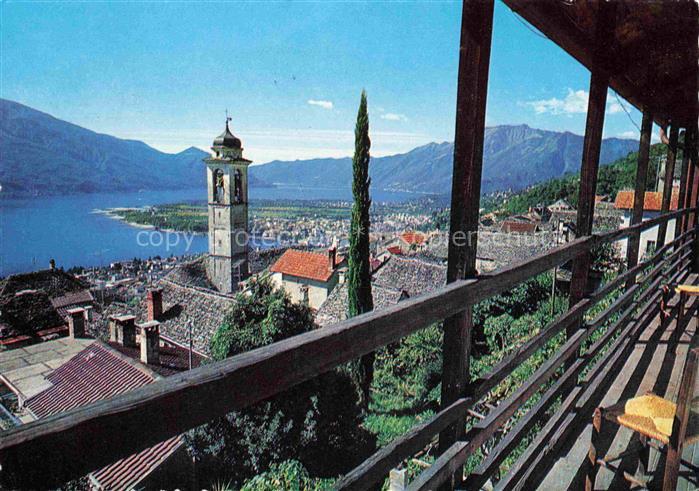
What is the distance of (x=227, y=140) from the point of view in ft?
94.2

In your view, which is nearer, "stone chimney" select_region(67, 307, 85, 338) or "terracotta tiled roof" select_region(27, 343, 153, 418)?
"terracotta tiled roof" select_region(27, 343, 153, 418)

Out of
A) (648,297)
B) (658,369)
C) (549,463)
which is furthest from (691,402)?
(648,297)

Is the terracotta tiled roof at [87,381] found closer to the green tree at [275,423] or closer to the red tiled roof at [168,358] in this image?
the red tiled roof at [168,358]

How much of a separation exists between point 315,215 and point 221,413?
347 ft

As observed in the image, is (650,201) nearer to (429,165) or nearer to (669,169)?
(669,169)

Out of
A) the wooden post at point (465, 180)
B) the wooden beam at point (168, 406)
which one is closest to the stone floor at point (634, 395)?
the wooden post at point (465, 180)

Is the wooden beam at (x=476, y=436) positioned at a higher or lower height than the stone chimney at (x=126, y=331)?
higher

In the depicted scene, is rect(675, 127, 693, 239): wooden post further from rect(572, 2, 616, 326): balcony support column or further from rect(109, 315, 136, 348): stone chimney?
rect(109, 315, 136, 348): stone chimney

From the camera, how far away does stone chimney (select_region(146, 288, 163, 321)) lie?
16359 mm

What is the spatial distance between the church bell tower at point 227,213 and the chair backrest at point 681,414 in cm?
2793

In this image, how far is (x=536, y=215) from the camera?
46562 millimetres

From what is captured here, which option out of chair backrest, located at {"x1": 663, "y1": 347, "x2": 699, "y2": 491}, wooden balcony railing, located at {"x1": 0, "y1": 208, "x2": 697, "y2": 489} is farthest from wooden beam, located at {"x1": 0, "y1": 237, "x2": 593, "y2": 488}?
chair backrest, located at {"x1": 663, "y1": 347, "x2": 699, "y2": 491}

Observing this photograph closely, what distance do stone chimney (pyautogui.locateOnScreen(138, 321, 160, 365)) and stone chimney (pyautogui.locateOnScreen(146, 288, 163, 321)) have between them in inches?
230

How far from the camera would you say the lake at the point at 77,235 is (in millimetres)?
56178
